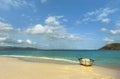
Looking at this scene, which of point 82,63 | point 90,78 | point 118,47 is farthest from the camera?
point 118,47

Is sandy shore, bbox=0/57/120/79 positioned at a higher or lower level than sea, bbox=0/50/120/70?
lower

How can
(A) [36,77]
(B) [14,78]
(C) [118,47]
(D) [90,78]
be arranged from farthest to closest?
(C) [118,47] < (D) [90,78] < (A) [36,77] < (B) [14,78]

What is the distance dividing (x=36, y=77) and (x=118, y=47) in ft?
432

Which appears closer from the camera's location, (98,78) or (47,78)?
(47,78)

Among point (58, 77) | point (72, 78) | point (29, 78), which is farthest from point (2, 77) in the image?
point (72, 78)

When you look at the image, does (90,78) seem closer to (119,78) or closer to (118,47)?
(119,78)

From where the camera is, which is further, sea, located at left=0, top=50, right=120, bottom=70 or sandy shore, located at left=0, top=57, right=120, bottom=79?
sea, located at left=0, top=50, right=120, bottom=70

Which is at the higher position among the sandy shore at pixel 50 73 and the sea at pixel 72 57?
the sea at pixel 72 57

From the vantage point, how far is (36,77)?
1016 cm

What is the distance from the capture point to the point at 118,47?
135 m

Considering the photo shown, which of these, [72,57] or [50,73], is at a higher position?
[72,57]

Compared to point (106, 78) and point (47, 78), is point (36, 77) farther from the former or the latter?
point (106, 78)

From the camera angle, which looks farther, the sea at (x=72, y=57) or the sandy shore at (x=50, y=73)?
the sea at (x=72, y=57)

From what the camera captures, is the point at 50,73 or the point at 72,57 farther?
the point at 72,57
